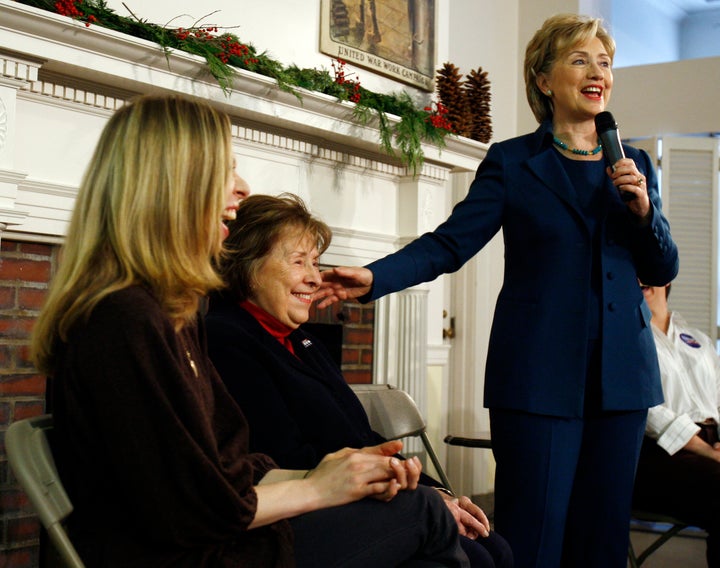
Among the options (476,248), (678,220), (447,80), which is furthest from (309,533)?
(678,220)

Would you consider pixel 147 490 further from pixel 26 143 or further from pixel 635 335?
pixel 26 143

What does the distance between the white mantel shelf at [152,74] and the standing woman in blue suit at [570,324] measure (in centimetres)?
101

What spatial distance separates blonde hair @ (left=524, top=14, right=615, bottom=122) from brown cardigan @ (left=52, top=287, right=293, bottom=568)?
1.19 meters

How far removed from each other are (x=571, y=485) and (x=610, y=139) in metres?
0.73

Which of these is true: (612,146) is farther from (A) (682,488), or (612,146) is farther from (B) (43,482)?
(A) (682,488)

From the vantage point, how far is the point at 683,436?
2.99 m

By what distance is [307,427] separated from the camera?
1.90 metres

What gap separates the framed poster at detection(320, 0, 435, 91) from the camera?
3.44 m

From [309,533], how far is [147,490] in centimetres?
27

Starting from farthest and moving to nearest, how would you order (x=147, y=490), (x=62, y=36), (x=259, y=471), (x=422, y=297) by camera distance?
(x=422, y=297) → (x=62, y=36) → (x=259, y=471) → (x=147, y=490)

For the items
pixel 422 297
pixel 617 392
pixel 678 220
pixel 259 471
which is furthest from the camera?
pixel 678 220

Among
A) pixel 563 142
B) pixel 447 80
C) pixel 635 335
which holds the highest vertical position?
pixel 447 80

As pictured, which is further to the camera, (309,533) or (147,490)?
(309,533)

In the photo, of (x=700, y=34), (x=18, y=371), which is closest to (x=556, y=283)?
A: (x=18, y=371)
